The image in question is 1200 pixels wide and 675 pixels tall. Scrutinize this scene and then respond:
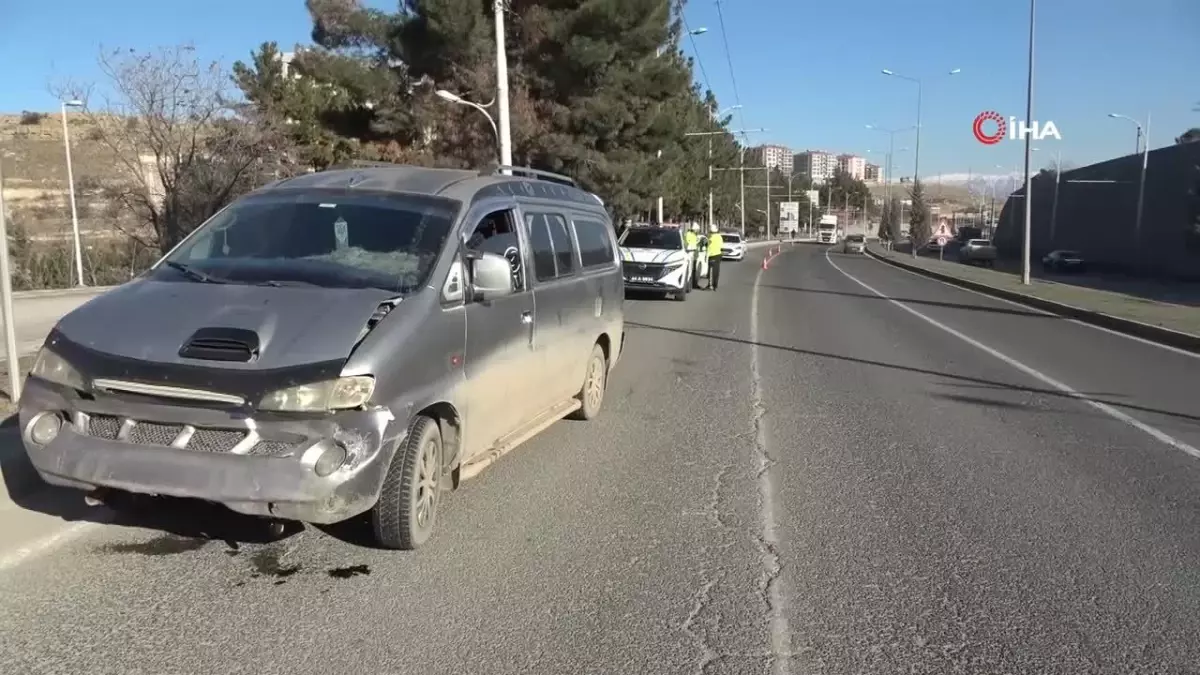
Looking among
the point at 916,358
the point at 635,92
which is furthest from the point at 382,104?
the point at 916,358

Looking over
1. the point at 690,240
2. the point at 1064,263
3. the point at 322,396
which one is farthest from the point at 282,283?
the point at 1064,263

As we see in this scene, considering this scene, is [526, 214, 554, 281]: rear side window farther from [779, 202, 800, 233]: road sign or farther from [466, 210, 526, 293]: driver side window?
[779, 202, 800, 233]: road sign

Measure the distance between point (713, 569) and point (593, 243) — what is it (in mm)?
4280

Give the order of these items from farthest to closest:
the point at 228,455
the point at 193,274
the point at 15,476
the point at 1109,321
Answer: the point at 1109,321 → the point at 15,476 → the point at 193,274 → the point at 228,455

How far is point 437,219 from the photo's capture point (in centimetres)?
600

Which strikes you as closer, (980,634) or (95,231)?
(980,634)

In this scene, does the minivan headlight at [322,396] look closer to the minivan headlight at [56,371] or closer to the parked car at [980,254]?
the minivan headlight at [56,371]

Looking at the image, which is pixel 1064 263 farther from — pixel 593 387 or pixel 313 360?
pixel 313 360

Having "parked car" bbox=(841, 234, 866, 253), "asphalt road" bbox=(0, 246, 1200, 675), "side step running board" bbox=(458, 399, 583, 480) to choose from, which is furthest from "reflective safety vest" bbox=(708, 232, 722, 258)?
"parked car" bbox=(841, 234, 866, 253)

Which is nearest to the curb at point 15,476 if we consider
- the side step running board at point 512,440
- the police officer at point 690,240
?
the side step running board at point 512,440

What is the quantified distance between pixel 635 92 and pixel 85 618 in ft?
105

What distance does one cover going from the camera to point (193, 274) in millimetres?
5594

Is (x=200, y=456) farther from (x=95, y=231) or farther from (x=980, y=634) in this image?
(x=95, y=231)

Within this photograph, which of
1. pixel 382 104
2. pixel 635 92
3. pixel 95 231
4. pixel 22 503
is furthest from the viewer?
pixel 95 231
